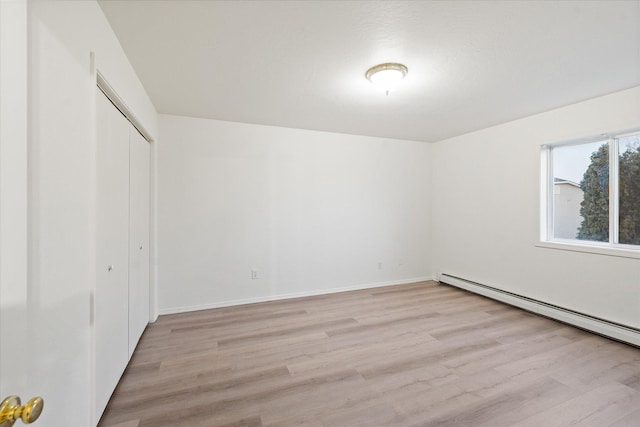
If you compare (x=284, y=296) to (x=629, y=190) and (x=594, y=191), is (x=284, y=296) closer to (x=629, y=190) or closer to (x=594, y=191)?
(x=594, y=191)

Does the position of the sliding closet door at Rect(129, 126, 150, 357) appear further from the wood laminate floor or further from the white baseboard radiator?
the white baseboard radiator

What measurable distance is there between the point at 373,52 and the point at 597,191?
2976mm

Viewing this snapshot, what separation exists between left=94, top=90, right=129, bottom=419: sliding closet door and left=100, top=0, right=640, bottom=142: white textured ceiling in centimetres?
64

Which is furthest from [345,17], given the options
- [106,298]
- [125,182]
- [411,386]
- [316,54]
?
[411,386]

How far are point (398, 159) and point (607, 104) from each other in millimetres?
2420

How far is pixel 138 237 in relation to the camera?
8.22ft

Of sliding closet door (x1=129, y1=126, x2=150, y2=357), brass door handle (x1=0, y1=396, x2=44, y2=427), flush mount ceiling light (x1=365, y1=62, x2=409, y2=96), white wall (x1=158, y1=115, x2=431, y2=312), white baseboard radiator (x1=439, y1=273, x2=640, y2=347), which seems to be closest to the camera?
brass door handle (x1=0, y1=396, x2=44, y2=427)

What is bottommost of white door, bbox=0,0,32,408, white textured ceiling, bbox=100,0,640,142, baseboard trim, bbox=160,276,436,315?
baseboard trim, bbox=160,276,436,315

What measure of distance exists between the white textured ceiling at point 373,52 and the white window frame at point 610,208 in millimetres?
497

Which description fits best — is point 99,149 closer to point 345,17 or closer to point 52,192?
point 52,192

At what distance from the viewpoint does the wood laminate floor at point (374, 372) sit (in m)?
1.70

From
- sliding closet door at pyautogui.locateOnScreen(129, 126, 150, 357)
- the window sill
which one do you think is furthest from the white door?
the window sill

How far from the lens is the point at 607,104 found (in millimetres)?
2668

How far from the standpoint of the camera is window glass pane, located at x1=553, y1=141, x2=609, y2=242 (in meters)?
2.88
